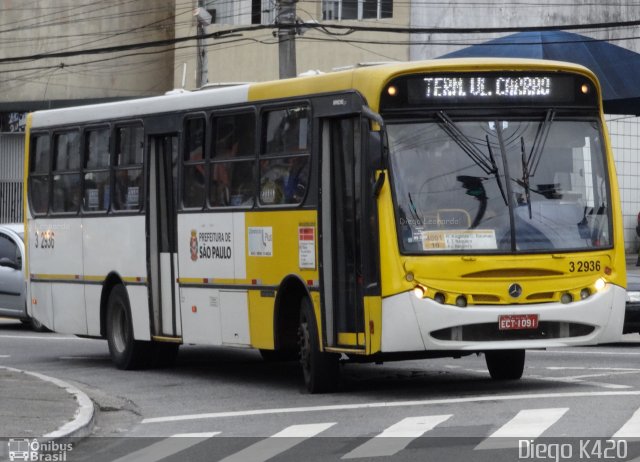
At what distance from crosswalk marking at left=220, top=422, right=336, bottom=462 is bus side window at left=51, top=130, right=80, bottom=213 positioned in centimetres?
793

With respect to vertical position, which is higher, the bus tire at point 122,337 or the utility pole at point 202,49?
the utility pole at point 202,49

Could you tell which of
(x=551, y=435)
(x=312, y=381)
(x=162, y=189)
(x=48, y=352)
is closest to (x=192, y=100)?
(x=162, y=189)

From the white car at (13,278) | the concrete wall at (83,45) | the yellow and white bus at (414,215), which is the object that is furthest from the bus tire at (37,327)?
the concrete wall at (83,45)

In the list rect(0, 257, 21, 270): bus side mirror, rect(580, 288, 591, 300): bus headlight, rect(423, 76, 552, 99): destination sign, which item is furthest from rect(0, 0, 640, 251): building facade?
rect(580, 288, 591, 300): bus headlight

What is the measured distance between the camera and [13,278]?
2531 cm

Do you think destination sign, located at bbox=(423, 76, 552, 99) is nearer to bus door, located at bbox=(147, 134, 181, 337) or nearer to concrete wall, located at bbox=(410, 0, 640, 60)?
bus door, located at bbox=(147, 134, 181, 337)

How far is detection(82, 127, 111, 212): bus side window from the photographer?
18.4 metres

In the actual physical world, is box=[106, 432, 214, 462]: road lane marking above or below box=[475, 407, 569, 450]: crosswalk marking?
below

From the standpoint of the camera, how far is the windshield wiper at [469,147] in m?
13.8

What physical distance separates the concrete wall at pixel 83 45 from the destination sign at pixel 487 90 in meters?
29.9

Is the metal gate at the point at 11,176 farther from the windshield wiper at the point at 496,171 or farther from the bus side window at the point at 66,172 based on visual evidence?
the windshield wiper at the point at 496,171

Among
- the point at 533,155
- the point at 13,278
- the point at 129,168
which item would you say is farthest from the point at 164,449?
the point at 13,278

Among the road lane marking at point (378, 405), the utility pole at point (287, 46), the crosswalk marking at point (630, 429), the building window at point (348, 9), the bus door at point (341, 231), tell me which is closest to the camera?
the crosswalk marking at point (630, 429)

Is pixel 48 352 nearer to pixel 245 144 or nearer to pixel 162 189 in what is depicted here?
pixel 162 189
